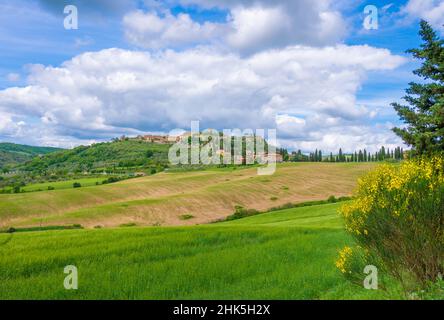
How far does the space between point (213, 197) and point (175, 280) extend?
7067 cm

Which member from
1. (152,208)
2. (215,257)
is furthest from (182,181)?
(215,257)

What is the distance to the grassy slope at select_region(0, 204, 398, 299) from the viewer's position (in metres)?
13.9

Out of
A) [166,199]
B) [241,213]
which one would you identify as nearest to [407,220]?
[241,213]

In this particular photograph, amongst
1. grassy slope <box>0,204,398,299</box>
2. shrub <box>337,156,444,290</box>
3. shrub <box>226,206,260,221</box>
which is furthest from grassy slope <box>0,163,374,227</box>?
shrub <box>337,156,444,290</box>

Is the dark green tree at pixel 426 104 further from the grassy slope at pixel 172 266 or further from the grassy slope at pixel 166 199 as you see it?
the grassy slope at pixel 166 199

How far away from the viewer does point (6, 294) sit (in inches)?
534

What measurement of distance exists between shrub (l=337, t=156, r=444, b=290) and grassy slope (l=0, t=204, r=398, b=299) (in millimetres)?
1187

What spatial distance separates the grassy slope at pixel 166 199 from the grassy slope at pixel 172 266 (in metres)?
41.8

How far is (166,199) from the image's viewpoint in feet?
265

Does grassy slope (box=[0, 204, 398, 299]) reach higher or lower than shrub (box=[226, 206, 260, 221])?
higher

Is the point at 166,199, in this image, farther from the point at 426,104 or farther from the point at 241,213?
the point at 426,104

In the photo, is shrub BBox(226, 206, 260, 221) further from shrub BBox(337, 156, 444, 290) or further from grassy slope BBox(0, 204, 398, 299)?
shrub BBox(337, 156, 444, 290)

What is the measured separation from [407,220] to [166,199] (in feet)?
234
